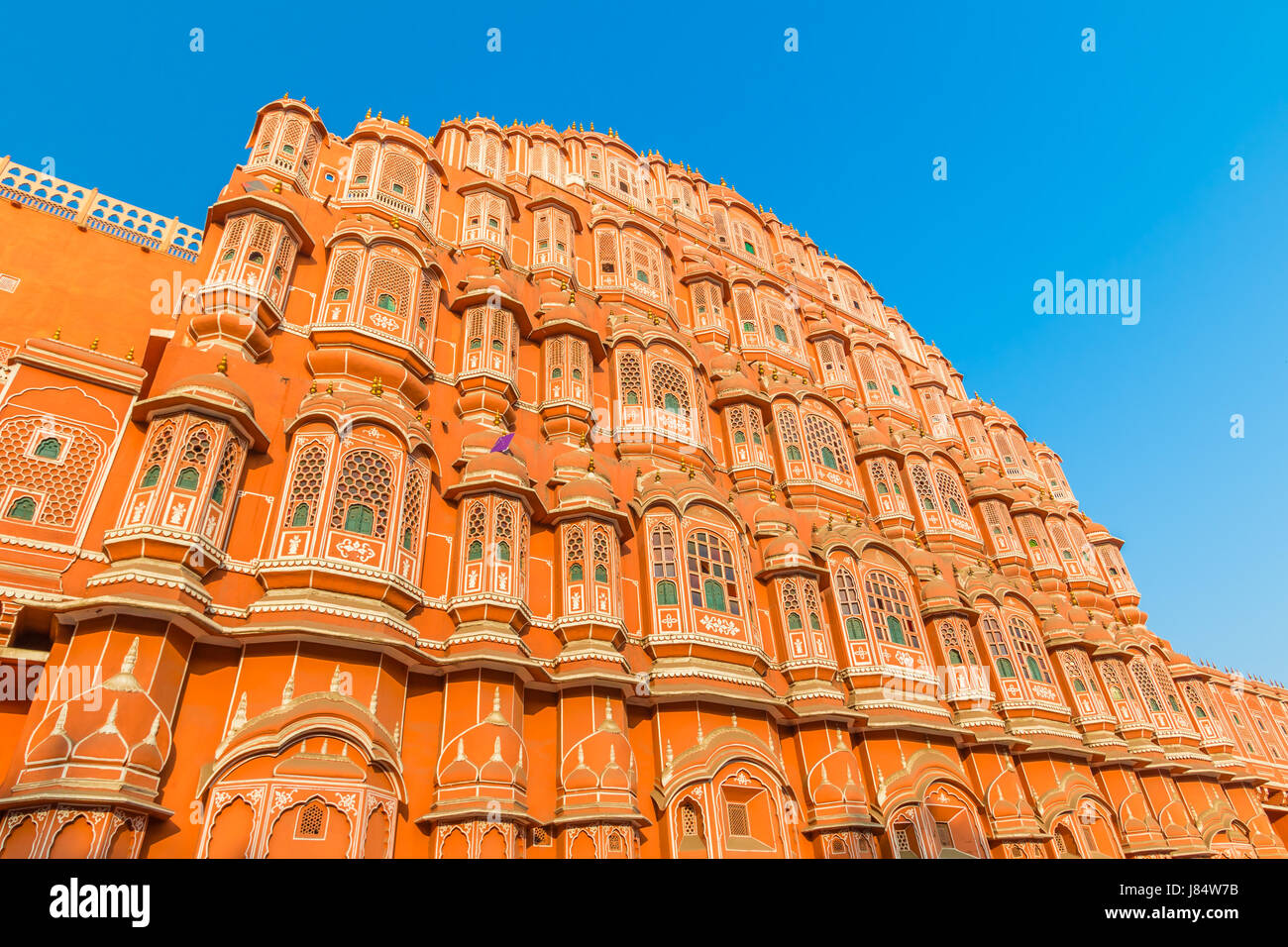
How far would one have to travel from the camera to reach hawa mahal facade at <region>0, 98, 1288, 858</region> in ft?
34.2

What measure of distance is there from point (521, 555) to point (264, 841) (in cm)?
629

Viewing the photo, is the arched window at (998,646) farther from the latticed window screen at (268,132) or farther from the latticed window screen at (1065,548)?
the latticed window screen at (268,132)

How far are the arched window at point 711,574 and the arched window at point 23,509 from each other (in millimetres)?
11647

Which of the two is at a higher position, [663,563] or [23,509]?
[663,563]

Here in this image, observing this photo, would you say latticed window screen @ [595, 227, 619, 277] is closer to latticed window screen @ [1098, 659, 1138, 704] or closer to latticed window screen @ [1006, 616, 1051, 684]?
latticed window screen @ [1006, 616, 1051, 684]

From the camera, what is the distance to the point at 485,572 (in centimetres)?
1367

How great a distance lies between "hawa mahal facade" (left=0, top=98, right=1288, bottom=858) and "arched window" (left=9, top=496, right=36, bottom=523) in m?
0.06

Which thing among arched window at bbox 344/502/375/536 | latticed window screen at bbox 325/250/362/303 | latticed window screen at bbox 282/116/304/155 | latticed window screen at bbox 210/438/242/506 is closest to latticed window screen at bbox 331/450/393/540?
arched window at bbox 344/502/375/536

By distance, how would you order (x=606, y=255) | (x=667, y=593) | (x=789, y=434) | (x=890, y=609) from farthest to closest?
(x=606, y=255) < (x=789, y=434) < (x=890, y=609) < (x=667, y=593)

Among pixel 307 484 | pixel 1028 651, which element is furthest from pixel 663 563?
pixel 1028 651

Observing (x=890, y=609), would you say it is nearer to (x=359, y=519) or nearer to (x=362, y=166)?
(x=359, y=519)

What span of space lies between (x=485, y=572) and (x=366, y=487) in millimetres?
2683
